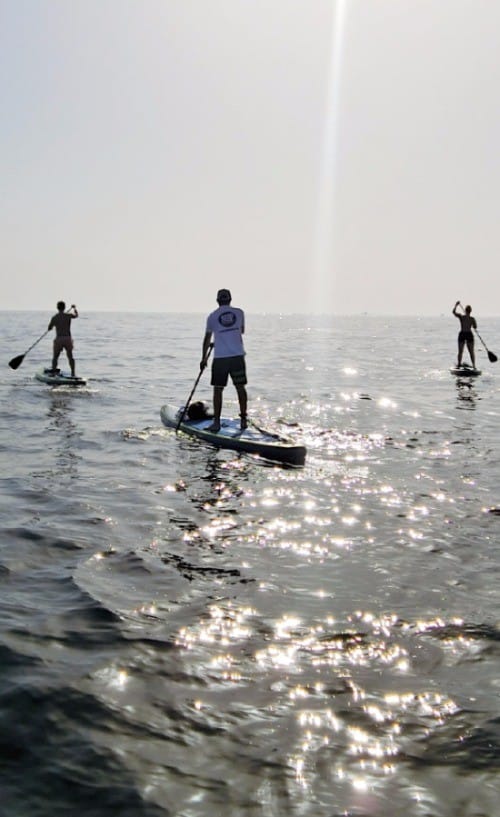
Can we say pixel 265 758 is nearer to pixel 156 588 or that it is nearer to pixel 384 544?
pixel 156 588

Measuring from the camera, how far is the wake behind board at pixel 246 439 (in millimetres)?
10508

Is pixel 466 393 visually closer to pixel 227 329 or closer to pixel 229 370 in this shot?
pixel 229 370

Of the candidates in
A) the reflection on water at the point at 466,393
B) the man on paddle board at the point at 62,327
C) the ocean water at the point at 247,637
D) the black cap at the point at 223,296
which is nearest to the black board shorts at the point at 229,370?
the black cap at the point at 223,296

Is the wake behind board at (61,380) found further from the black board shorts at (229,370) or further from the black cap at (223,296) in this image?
the black cap at (223,296)

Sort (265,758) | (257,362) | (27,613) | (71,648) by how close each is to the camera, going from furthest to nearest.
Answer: (257,362) → (27,613) → (71,648) → (265,758)

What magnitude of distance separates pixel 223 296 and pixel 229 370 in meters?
1.39

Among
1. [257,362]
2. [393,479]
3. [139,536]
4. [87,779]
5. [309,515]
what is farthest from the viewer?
[257,362]

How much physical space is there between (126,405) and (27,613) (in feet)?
41.5

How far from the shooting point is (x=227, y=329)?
11711 millimetres

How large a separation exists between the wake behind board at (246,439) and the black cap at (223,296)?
2.46m

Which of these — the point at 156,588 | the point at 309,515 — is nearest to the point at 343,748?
the point at 156,588

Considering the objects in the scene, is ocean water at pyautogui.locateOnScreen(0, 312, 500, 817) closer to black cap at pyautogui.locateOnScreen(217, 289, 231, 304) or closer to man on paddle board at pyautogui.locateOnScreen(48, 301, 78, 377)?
black cap at pyautogui.locateOnScreen(217, 289, 231, 304)

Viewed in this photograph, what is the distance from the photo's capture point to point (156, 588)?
5340mm

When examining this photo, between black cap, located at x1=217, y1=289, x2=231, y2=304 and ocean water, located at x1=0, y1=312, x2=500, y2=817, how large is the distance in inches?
118
